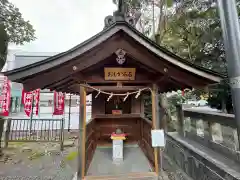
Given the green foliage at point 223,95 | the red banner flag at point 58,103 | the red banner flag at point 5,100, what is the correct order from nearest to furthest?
1. the green foliage at point 223,95
2. the red banner flag at point 5,100
3. the red banner flag at point 58,103

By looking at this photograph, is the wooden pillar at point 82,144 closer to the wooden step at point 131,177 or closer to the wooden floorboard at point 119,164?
the wooden step at point 131,177

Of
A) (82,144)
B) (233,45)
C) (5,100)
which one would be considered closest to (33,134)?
(5,100)

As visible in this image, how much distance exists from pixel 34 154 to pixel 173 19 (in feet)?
42.6

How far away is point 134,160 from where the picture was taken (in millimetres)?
4785

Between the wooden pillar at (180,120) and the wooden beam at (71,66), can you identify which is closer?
the wooden beam at (71,66)

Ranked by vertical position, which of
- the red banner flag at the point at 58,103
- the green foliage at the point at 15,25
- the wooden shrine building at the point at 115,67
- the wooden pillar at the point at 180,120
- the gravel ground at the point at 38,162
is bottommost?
the gravel ground at the point at 38,162

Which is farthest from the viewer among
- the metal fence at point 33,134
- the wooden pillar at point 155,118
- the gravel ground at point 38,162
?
the metal fence at point 33,134

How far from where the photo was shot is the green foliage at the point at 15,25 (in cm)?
993

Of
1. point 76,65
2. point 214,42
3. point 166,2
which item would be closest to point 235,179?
point 76,65

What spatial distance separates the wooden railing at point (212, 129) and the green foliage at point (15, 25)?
12.7m

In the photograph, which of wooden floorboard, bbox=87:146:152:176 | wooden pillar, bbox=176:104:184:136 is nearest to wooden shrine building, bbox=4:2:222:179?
wooden floorboard, bbox=87:146:152:176

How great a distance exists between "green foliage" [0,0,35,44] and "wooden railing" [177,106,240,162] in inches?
499

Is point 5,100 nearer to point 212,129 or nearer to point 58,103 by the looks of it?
point 58,103

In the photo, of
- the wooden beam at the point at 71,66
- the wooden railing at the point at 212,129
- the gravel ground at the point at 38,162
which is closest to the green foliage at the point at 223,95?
the wooden railing at the point at 212,129
